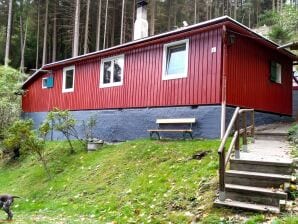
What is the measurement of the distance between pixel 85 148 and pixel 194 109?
4562 mm

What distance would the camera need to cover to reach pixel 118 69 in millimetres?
15023

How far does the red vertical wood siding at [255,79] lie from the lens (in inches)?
463

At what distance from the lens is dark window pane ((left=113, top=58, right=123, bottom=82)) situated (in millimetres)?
14859

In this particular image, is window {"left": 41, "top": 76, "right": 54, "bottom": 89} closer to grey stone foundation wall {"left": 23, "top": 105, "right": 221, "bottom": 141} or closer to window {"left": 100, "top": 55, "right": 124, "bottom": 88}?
grey stone foundation wall {"left": 23, "top": 105, "right": 221, "bottom": 141}

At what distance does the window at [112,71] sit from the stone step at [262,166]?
816 cm

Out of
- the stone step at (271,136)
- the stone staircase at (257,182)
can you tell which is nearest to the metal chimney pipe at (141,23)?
the stone step at (271,136)

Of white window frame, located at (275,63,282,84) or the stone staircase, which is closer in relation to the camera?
the stone staircase

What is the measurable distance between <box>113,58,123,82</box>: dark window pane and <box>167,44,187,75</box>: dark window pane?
2.68 metres

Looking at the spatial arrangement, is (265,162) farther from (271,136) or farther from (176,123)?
(176,123)

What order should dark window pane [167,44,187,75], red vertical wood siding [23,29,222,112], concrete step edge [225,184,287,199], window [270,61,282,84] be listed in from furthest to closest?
window [270,61,282,84] → dark window pane [167,44,187,75] → red vertical wood siding [23,29,222,112] → concrete step edge [225,184,287,199]

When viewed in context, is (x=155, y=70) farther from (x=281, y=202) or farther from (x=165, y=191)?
(x=281, y=202)

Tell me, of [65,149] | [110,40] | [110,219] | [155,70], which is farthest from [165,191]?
[110,40]

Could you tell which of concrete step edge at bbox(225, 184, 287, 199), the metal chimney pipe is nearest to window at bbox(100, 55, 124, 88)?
the metal chimney pipe

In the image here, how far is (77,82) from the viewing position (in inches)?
682
